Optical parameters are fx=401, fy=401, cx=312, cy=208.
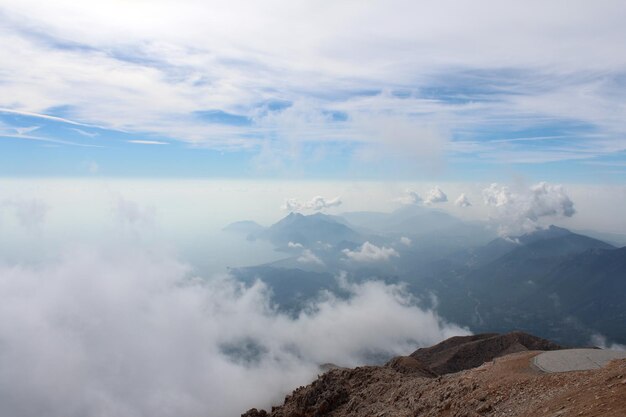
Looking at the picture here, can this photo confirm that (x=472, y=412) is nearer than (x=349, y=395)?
Yes

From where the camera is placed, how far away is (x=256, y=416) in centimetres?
5859

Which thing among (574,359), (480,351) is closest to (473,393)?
(574,359)

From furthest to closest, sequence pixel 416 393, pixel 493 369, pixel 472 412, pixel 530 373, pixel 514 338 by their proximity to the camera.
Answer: pixel 514 338, pixel 416 393, pixel 493 369, pixel 530 373, pixel 472 412

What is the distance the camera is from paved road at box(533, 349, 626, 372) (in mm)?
34750

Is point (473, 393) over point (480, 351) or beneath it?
over

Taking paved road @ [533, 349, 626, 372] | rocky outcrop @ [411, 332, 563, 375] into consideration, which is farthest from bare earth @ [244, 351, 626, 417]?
rocky outcrop @ [411, 332, 563, 375]

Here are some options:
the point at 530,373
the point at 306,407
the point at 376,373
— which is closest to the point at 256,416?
the point at 306,407

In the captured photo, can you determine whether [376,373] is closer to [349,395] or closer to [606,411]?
[349,395]

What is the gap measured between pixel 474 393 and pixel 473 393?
0.11 meters

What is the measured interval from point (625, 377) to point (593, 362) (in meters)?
13.3

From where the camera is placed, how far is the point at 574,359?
36719mm

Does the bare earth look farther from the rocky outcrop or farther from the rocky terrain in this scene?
the rocky outcrop

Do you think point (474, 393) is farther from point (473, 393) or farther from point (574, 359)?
point (574, 359)

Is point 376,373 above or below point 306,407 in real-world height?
above
